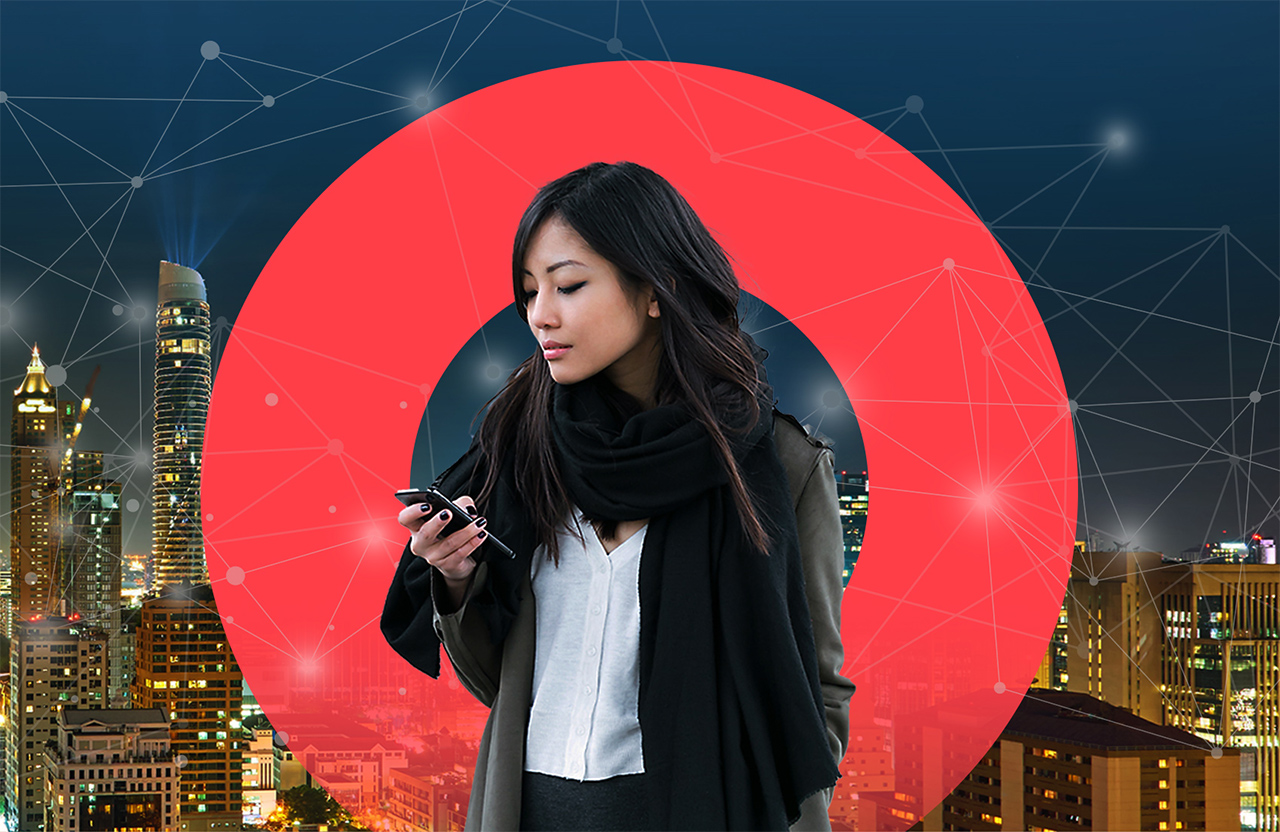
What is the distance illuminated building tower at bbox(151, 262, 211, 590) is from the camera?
4.11 meters

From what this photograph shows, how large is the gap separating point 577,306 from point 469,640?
16.7 inches

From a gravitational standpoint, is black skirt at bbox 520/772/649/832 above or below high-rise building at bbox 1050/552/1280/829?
above

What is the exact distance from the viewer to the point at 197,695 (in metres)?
4.38

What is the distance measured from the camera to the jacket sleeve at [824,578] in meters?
1.37

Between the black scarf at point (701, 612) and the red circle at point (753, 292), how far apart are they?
1.85 metres

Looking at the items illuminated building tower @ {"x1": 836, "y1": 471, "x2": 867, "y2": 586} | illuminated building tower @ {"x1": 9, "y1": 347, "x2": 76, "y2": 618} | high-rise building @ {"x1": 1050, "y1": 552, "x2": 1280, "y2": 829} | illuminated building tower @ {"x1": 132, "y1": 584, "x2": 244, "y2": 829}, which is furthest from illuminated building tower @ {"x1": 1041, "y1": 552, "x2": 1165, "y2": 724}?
illuminated building tower @ {"x1": 9, "y1": 347, "x2": 76, "y2": 618}

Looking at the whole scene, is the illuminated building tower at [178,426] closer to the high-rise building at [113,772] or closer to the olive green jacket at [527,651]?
the high-rise building at [113,772]

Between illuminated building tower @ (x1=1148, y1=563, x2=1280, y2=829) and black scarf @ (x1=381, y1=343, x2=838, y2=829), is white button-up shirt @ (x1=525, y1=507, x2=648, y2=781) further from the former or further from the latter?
illuminated building tower @ (x1=1148, y1=563, x2=1280, y2=829)

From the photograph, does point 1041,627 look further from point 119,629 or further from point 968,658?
point 119,629

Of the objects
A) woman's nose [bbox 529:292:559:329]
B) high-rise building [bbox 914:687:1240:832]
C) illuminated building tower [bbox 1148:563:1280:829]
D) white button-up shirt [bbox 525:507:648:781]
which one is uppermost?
woman's nose [bbox 529:292:559:329]

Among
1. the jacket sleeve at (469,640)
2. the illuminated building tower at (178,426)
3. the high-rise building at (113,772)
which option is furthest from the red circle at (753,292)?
the jacket sleeve at (469,640)

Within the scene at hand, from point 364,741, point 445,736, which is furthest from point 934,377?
point 364,741

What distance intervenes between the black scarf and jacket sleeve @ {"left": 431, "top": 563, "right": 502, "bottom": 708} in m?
0.02

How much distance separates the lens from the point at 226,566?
3039 millimetres
